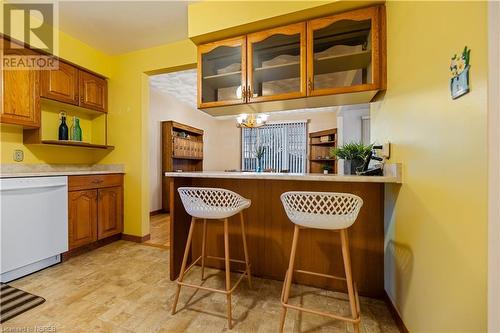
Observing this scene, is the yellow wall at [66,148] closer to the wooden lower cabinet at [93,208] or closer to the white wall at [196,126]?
the wooden lower cabinet at [93,208]

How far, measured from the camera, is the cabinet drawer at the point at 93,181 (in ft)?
7.82

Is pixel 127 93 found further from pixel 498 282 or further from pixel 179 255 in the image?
pixel 498 282

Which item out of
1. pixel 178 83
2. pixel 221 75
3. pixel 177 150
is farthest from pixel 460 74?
pixel 177 150

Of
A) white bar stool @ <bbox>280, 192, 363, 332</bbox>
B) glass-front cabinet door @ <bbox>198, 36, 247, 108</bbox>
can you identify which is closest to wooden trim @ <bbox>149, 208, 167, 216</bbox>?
glass-front cabinet door @ <bbox>198, 36, 247, 108</bbox>

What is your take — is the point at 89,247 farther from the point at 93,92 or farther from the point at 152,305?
the point at 93,92

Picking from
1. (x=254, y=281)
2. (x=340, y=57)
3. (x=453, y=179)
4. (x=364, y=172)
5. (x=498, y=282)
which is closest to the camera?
(x=498, y=282)

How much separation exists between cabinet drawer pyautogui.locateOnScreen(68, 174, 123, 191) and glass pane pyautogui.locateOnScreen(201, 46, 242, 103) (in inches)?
66.1

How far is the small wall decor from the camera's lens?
2.55 feet

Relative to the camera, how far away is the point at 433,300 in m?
1.00

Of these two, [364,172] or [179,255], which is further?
[179,255]

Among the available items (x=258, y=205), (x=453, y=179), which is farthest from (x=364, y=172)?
(x=258, y=205)

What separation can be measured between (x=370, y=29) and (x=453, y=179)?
1.35 m

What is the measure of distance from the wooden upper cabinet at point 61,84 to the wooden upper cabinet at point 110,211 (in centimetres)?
116

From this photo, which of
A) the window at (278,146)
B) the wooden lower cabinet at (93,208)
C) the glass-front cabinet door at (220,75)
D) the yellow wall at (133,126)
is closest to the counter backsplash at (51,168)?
the yellow wall at (133,126)
